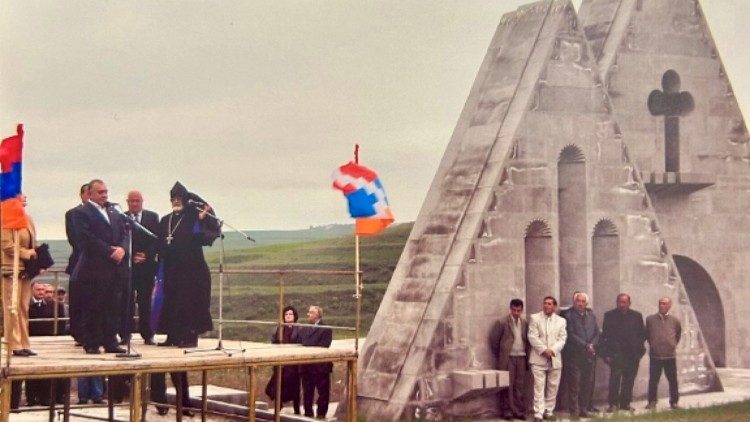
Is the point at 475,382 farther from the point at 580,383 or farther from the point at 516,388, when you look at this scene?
the point at 580,383

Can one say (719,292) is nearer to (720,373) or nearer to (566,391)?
(720,373)

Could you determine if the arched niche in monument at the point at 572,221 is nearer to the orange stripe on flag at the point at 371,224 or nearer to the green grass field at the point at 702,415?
the green grass field at the point at 702,415

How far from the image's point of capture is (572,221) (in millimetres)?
19438

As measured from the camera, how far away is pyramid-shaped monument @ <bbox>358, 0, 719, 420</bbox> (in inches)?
692

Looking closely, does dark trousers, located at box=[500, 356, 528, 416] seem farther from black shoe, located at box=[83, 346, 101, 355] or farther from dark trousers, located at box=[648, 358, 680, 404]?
black shoe, located at box=[83, 346, 101, 355]

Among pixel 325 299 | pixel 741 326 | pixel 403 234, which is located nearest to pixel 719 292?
Answer: pixel 741 326

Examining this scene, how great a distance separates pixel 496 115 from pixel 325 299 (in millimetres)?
13666

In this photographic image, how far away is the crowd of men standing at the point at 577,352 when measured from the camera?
17594mm

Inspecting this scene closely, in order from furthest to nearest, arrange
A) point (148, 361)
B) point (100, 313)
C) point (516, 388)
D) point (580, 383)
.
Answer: point (580, 383) → point (516, 388) → point (100, 313) → point (148, 361)

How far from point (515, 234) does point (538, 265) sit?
2.47 feet

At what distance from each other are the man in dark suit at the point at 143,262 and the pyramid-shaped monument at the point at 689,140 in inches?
367

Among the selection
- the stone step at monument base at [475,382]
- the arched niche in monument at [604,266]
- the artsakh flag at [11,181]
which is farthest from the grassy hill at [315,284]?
the artsakh flag at [11,181]

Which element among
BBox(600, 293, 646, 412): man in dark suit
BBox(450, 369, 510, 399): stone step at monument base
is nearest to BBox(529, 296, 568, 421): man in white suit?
BBox(450, 369, 510, 399): stone step at monument base

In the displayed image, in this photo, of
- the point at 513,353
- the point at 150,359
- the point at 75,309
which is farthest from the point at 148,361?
the point at 513,353
